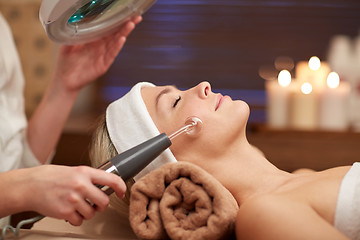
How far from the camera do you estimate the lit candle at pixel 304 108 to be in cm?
251

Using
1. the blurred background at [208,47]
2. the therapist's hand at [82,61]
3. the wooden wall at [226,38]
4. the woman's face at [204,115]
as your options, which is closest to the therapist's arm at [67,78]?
the therapist's hand at [82,61]

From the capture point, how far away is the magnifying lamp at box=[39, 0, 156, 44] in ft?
3.91

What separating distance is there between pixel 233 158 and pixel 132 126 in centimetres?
28

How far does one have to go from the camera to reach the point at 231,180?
116cm

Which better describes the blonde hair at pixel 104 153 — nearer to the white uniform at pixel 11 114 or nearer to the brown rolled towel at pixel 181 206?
the brown rolled towel at pixel 181 206

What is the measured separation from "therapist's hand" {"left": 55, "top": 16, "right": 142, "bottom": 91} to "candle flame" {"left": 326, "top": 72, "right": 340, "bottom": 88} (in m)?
1.25

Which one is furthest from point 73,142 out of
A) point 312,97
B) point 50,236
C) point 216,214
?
point 216,214

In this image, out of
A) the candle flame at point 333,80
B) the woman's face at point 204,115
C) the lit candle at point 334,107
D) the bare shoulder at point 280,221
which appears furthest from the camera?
the lit candle at point 334,107

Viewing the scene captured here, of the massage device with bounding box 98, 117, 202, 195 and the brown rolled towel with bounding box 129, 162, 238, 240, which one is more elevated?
the massage device with bounding box 98, 117, 202, 195

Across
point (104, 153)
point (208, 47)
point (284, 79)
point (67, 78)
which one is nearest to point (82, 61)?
point (67, 78)

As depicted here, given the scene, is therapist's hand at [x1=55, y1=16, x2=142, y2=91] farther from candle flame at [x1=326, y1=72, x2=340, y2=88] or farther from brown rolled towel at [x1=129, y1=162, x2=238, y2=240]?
candle flame at [x1=326, y1=72, x2=340, y2=88]

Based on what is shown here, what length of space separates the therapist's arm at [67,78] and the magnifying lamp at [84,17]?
0.08m

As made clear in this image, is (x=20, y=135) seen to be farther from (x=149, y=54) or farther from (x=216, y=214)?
(x=149, y=54)

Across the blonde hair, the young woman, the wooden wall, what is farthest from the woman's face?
the wooden wall
